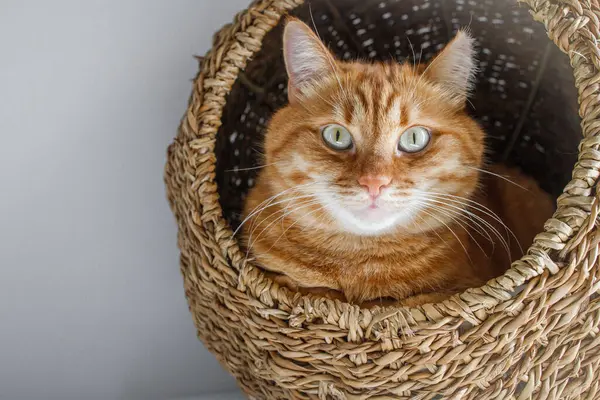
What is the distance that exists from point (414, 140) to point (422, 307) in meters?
0.41

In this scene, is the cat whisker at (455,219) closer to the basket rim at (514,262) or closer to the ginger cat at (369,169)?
the ginger cat at (369,169)

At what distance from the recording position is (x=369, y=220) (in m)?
1.26

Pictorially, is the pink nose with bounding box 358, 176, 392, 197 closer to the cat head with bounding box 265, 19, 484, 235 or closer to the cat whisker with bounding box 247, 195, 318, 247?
the cat head with bounding box 265, 19, 484, 235

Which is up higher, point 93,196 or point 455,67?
point 455,67

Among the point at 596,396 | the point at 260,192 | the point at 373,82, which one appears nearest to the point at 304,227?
the point at 260,192

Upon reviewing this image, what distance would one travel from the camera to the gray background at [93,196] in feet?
5.53

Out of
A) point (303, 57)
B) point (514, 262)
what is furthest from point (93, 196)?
point (514, 262)

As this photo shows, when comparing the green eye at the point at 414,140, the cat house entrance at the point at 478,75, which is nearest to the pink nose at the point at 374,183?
the green eye at the point at 414,140

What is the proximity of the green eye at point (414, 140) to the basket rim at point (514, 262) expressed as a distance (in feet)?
1.11

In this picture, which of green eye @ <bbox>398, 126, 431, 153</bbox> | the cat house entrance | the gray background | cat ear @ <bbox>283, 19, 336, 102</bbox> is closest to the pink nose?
green eye @ <bbox>398, 126, 431, 153</bbox>

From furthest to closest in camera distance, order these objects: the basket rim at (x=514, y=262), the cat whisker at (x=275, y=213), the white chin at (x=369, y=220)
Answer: the cat whisker at (x=275, y=213)
the white chin at (x=369, y=220)
the basket rim at (x=514, y=262)

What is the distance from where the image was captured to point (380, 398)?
1.16m

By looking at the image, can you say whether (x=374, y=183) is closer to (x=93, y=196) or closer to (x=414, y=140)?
(x=414, y=140)

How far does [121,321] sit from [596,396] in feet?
4.78
